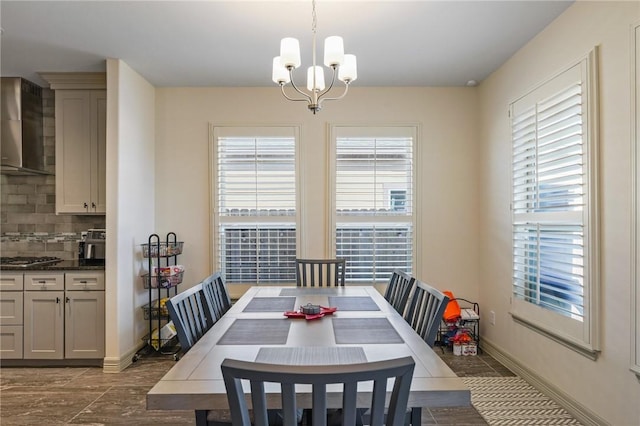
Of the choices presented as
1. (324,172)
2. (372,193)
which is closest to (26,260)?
(324,172)

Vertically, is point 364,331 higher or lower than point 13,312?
higher

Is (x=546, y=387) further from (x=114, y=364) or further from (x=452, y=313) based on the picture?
(x=114, y=364)

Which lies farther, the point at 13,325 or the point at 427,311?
the point at 13,325

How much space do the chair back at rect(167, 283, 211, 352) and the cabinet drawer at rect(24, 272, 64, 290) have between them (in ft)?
6.57

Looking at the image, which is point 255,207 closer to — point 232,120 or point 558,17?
point 232,120

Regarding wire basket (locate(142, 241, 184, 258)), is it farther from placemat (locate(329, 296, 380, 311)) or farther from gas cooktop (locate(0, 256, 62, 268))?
placemat (locate(329, 296, 380, 311))

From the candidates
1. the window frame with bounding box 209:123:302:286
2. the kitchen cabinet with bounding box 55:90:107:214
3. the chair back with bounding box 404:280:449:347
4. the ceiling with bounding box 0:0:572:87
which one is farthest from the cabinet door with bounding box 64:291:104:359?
the chair back with bounding box 404:280:449:347

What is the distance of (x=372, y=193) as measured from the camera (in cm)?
418

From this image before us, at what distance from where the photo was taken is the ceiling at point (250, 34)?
8.63 feet

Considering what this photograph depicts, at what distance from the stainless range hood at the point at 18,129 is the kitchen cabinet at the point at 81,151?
0.33 metres

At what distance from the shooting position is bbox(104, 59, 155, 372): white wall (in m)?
3.44

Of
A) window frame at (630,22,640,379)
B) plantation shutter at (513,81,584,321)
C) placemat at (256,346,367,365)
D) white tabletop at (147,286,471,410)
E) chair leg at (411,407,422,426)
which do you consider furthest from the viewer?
plantation shutter at (513,81,584,321)

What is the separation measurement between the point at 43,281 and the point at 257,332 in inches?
105

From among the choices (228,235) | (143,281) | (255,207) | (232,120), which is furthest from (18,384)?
(232,120)
